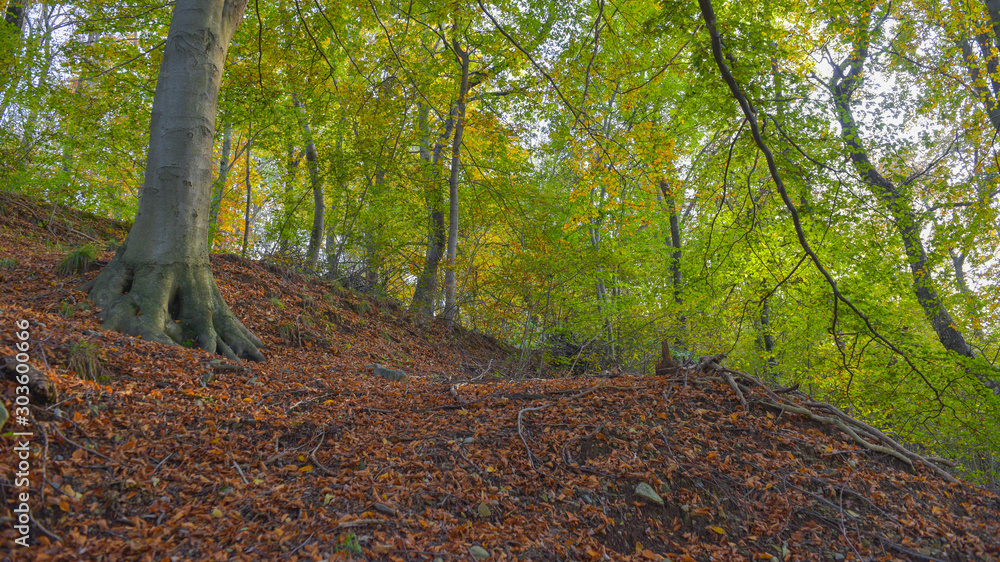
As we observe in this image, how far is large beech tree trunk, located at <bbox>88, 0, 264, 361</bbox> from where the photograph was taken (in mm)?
3875

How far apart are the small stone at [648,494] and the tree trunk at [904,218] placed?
4.76 metres

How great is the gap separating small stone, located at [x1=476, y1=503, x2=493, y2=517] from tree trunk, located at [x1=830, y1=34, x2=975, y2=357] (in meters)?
5.48

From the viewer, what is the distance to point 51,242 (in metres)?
6.39

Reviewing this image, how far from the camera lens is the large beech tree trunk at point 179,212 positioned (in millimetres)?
3875

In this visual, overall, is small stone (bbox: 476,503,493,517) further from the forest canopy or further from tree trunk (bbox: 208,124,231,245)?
tree trunk (bbox: 208,124,231,245)

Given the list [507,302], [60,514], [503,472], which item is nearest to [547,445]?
[503,472]

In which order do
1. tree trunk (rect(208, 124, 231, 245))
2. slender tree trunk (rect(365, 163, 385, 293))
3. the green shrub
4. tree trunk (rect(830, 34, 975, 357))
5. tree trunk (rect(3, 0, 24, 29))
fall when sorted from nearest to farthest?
the green shrub < tree trunk (rect(830, 34, 975, 357)) < tree trunk (rect(208, 124, 231, 245)) < slender tree trunk (rect(365, 163, 385, 293)) < tree trunk (rect(3, 0, 24, 29))

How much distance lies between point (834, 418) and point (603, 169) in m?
3.79

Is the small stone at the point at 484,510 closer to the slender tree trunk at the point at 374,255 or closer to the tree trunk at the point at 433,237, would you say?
the tree trunk at the point at 433,237

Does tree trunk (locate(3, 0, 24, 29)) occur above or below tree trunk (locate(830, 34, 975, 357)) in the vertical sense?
above

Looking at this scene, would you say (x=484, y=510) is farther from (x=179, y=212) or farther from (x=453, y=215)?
(x=453, y=215)

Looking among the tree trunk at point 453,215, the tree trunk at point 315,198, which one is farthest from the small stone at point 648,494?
the tree trunk at point 315,198

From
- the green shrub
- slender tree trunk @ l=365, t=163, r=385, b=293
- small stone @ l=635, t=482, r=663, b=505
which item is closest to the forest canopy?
slender tree trunk @ l=365, t=163, r=385, b=293

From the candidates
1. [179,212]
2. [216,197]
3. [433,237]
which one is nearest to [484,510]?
[179,212]
